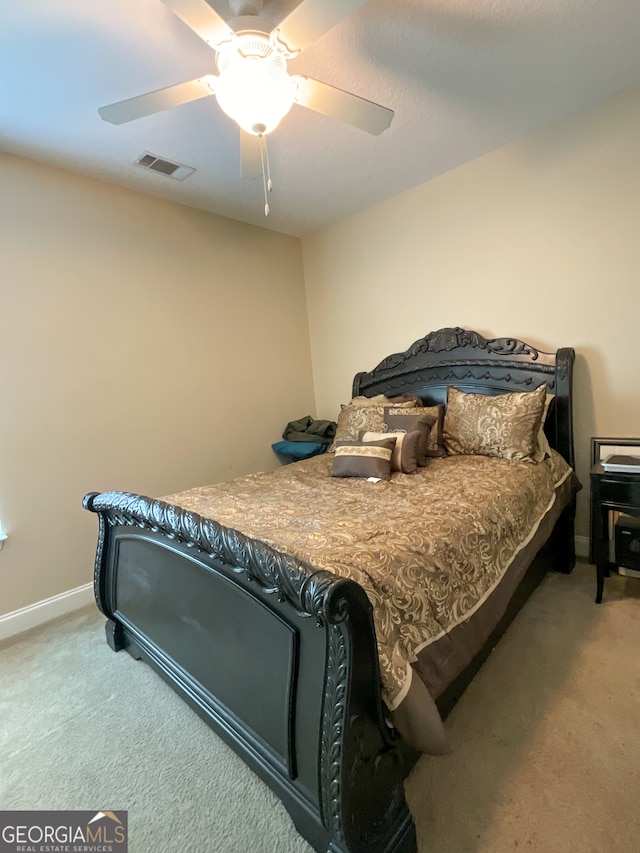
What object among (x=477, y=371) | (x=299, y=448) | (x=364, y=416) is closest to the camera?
(x=477, y=371)

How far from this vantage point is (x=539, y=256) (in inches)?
105

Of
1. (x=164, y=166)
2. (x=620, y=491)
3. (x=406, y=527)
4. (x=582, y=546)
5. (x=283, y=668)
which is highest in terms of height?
(x=164, y=166)

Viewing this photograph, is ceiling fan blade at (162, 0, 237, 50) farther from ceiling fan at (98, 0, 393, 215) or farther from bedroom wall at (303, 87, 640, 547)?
bedroom wall at (303, 87, 640, 547)

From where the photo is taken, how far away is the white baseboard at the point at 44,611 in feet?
7.91

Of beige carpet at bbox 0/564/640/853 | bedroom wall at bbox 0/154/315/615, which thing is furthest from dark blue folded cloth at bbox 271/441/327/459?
beige carpet at bbox 0/564/640/853

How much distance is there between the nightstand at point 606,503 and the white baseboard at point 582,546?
1.52ft

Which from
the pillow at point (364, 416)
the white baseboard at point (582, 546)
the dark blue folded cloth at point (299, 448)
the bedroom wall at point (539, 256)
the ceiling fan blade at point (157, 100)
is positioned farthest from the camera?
the dark blue folded cloth at point (299, 448)

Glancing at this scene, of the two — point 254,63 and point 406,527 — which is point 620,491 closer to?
point 406,527

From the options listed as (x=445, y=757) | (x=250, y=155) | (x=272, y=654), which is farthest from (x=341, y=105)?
(x=445, y=757)

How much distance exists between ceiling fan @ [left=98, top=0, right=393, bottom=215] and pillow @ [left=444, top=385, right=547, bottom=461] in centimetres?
170

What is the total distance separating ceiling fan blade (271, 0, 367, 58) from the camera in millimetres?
1224

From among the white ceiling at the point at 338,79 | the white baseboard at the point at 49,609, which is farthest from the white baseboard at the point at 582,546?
the white ceiling at the point at 338,79

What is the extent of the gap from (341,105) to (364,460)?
165cm

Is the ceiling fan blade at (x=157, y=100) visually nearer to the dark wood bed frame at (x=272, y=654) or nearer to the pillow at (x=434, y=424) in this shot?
the dark wood bed frame at (x=272, y=654)
